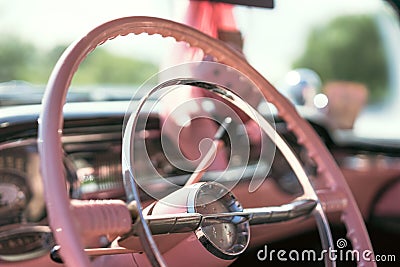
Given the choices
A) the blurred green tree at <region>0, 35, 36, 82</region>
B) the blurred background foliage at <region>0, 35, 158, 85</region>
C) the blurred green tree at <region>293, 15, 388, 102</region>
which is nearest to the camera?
the blurred background foliage at <region>0, 35, 158, 85</region>

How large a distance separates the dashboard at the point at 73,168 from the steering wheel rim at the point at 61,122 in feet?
0.35

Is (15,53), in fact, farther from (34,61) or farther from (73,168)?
(73,168)

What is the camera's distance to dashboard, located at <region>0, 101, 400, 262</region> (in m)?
1.27

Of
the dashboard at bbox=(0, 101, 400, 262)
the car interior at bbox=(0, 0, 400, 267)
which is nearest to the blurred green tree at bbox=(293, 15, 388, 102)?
the car interior at bbox=(0, 0, 400, 267)

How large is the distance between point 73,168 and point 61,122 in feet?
2.69

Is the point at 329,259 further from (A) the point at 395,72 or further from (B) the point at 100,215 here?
(A) the point at 395,72

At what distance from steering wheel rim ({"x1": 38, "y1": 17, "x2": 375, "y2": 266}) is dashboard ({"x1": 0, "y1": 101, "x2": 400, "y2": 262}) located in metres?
0.11

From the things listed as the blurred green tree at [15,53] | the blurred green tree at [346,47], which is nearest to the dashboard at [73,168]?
the blurred green tree at [346,47]

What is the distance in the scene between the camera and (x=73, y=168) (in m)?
1.50

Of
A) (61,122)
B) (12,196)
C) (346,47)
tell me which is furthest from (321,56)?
(61,122)

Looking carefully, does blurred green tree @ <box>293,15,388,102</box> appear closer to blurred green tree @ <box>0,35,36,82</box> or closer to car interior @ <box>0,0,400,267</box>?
blurred green tree @ <box>0,35,36,82</box>

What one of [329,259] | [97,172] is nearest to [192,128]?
[97,172]

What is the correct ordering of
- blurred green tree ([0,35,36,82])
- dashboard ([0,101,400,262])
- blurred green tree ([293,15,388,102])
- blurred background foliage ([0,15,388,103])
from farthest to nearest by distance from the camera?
blurred green tree ([293,15,388,102]), blurred green tree ([0,35,36,82]), blurred background foliage ([0,15,388,103]), dashboard ([0,101,400,262])

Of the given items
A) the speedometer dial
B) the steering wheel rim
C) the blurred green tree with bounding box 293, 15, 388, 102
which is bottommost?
the blurred green tree with bounding box 293, 15, 388, 102
